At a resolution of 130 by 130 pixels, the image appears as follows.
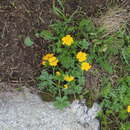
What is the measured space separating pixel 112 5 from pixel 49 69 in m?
1.08

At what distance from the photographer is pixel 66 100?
2.72m

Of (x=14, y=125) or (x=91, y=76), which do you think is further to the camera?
(x=91, y=76)

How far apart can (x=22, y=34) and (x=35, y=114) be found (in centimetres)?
94

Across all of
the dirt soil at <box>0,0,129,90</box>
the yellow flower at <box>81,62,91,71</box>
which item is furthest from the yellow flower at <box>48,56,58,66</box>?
the yellow flower at <box>81,62,91,71</box>

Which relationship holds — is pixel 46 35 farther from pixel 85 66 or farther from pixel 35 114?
pixel 35 114

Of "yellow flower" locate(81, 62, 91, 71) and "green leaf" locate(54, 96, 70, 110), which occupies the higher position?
"yellow flower" locate(81, 62, 91, 71)

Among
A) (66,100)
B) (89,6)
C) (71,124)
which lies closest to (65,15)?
(89,6)

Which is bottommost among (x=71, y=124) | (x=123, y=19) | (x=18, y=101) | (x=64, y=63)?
(x=71, y=124)

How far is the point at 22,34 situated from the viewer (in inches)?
102

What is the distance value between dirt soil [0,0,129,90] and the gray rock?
0.19m

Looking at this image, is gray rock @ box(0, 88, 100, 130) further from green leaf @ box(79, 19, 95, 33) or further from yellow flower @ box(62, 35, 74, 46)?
green leaf @ box(79, 19, 95, 33)

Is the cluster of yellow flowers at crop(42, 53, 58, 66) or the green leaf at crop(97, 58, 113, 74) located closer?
the cluster of yellow flowers at crop(42, 53, 58, 66)

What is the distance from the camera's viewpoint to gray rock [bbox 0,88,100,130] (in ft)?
8.62

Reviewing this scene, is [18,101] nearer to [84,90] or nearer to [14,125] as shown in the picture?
[14,125]
